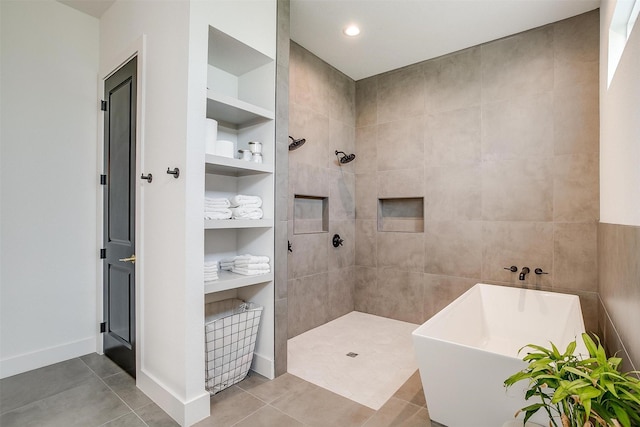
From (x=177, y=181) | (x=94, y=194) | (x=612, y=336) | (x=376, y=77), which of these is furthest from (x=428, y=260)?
(x=94, y=194)

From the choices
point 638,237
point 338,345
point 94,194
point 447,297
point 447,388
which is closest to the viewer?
point 638,237

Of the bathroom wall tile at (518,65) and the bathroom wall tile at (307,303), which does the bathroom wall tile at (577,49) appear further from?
the bathroom wall tile at (307,303)

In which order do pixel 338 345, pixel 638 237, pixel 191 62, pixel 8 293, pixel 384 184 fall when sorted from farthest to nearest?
1. pixel 384 184
2. pixel 338 345
3. pixel 8 293
4. pixel 191 62
5. pixel 638 237

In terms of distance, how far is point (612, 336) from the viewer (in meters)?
1.93

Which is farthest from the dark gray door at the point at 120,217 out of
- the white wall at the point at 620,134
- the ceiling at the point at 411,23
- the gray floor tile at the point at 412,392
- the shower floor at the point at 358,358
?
the white wall at the point at 620,134

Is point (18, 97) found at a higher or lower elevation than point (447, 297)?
higher

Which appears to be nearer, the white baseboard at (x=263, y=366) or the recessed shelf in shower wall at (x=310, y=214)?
the white baseboard at (x=263, y=366)

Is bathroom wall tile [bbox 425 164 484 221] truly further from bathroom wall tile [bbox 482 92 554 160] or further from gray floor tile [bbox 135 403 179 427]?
gray floor tile [bbox 135 403 179 427]

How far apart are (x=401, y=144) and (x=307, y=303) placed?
6.73 feet

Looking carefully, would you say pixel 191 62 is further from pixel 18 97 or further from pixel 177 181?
pixel 18 97

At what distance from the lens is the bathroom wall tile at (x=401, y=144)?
11.9 feet

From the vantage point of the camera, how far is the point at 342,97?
3.91 metres

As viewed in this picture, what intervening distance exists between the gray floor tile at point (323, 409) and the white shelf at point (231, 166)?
1560 mm

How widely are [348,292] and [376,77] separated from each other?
2.63 m
